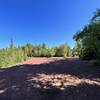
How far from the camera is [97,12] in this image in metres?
14.9

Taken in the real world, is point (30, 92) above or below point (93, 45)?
below

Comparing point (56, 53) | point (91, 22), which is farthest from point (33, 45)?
point (91, 22)

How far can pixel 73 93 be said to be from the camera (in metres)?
7.67

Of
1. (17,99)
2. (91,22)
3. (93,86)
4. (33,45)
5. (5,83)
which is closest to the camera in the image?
(17,99)

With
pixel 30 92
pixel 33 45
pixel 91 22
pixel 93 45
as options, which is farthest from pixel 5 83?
pixel 33 45

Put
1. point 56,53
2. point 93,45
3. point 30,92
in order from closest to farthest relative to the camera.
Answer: point 30,92 → point 93,45 → point 56,53

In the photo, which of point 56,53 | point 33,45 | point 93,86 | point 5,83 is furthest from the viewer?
point 33,45

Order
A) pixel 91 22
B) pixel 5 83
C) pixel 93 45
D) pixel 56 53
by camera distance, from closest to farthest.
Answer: pixel 5 83 → pixel 93 45 → pixel 91 22 → pixel 56 53

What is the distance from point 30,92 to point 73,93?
1660 mm

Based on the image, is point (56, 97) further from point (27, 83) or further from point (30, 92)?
point (27, 83)

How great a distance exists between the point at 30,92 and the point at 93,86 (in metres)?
2.71

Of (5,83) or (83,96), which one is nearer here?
(83,96)

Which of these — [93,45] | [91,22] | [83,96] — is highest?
[91,22]

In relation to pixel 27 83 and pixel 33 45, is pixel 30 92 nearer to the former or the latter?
pixel 27 83
